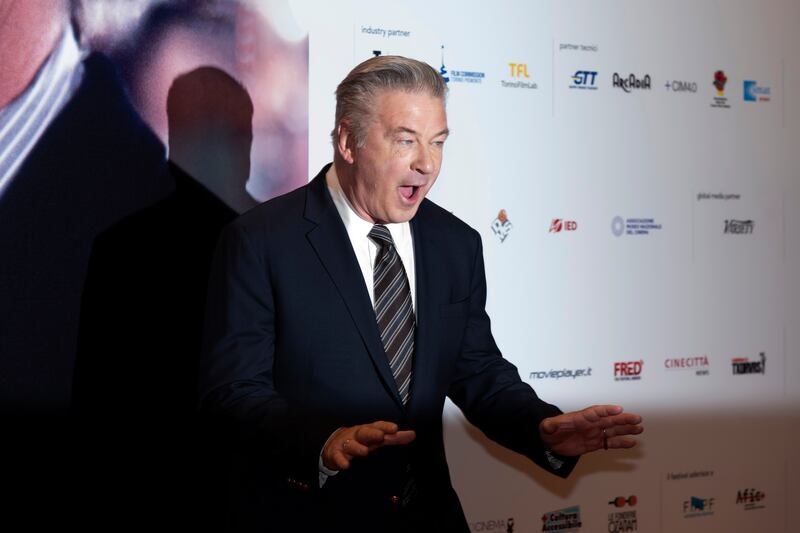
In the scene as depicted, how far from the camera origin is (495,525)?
3434mm

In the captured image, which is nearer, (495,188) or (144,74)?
(144,74)

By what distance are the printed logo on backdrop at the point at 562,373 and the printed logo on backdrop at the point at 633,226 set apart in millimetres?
532

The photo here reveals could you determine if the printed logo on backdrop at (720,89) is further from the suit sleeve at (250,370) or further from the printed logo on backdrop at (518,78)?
the suit sleeve at (250,370)

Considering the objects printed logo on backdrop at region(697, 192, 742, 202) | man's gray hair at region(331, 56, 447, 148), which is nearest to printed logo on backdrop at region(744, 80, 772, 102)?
printed logo on backdrop at region(697, 192, 742, 202)

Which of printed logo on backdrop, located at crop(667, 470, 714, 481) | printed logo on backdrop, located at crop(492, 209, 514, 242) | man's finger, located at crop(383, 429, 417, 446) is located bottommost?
printed logo on backdrop, located at crop(667, 470, 714, 481)

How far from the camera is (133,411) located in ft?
9.23

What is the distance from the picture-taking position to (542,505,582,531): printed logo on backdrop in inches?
139

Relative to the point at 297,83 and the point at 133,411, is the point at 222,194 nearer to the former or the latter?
the point at 297,83

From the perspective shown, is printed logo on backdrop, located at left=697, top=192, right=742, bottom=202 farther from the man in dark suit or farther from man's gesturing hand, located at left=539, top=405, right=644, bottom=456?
man's gesturing hand, located at left=539, top=405, right=644, bottom=456

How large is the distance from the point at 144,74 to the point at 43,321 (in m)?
0.79

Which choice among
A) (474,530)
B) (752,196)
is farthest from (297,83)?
(752,196)

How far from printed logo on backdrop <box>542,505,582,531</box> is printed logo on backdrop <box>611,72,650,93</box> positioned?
160 cm

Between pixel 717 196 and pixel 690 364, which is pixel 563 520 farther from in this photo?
pixel 717 196

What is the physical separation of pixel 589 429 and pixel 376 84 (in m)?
0.92
